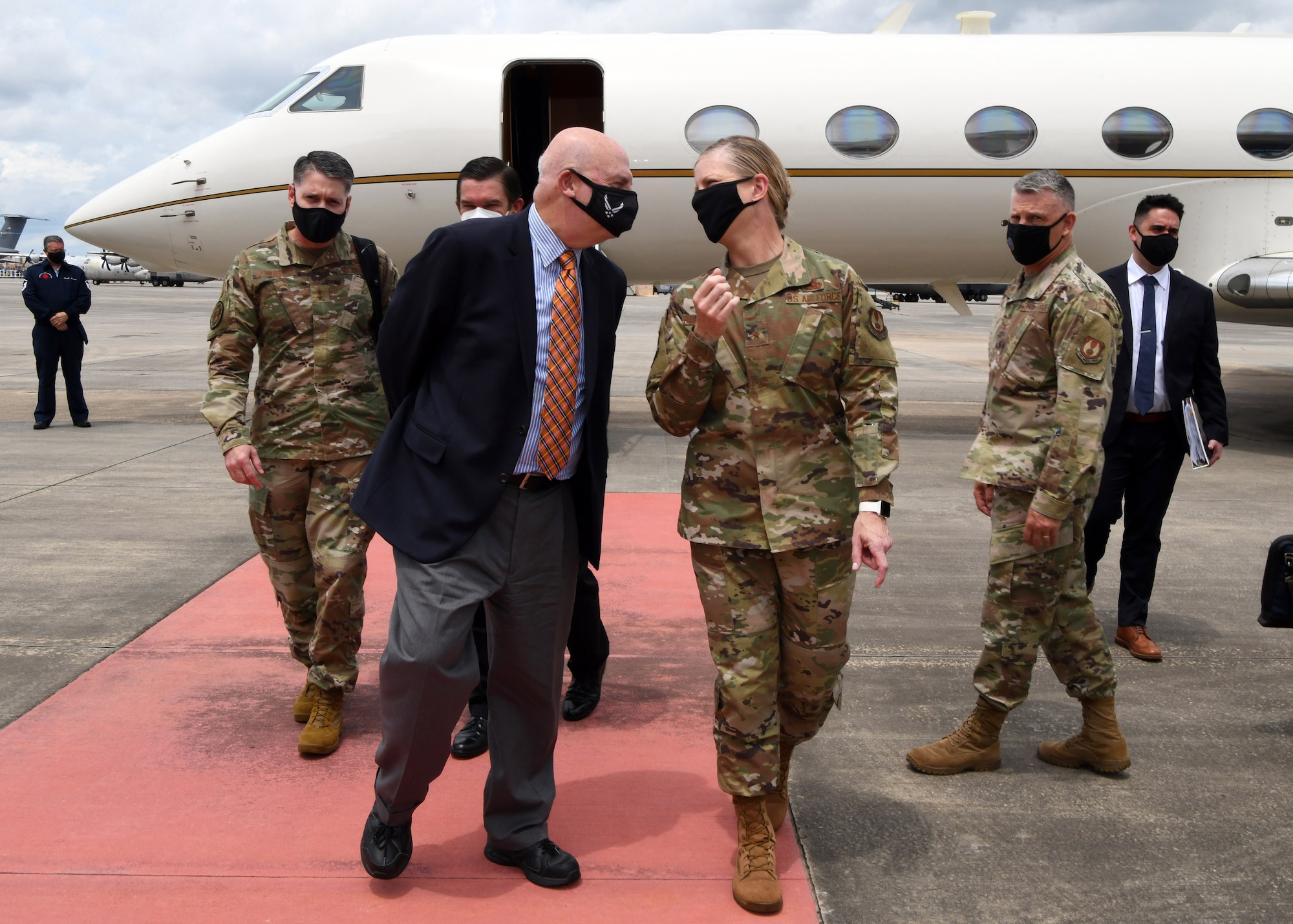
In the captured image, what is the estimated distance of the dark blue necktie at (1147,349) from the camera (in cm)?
469

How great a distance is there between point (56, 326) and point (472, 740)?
896cm

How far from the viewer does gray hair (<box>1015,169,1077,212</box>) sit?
351 centimetres

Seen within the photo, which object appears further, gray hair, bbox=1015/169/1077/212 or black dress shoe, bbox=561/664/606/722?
black dress shoe, bbox=561/664/606/722

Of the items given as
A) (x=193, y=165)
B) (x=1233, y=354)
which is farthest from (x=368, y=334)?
(x=1233, y=354)

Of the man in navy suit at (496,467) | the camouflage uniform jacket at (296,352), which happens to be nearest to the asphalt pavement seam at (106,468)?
the camouflage uniform jacket at (296,352)

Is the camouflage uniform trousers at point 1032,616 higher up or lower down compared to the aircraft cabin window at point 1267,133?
lower down

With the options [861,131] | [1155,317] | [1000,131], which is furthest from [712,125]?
[1155,317]

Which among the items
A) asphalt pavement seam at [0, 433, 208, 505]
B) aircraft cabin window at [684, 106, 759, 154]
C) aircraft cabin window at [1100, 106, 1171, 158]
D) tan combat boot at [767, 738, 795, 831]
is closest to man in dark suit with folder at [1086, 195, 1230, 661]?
tan combat boot at [767, 738, 795, 831]

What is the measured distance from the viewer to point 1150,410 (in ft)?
15.4

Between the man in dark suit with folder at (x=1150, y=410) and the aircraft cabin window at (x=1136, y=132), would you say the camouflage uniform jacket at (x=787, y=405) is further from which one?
the aircraft cabin window at (x=1136, y=132)

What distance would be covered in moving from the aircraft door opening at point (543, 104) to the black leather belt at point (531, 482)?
8.20 m

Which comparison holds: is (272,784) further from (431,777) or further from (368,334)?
(368,334)

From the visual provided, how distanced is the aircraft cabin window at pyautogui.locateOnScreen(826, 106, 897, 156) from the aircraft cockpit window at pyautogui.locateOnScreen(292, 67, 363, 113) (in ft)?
13.4

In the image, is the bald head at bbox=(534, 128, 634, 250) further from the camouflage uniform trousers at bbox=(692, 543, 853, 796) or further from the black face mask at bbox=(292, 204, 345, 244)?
the black face mask at bbox=(292, 204, 345, 244)
